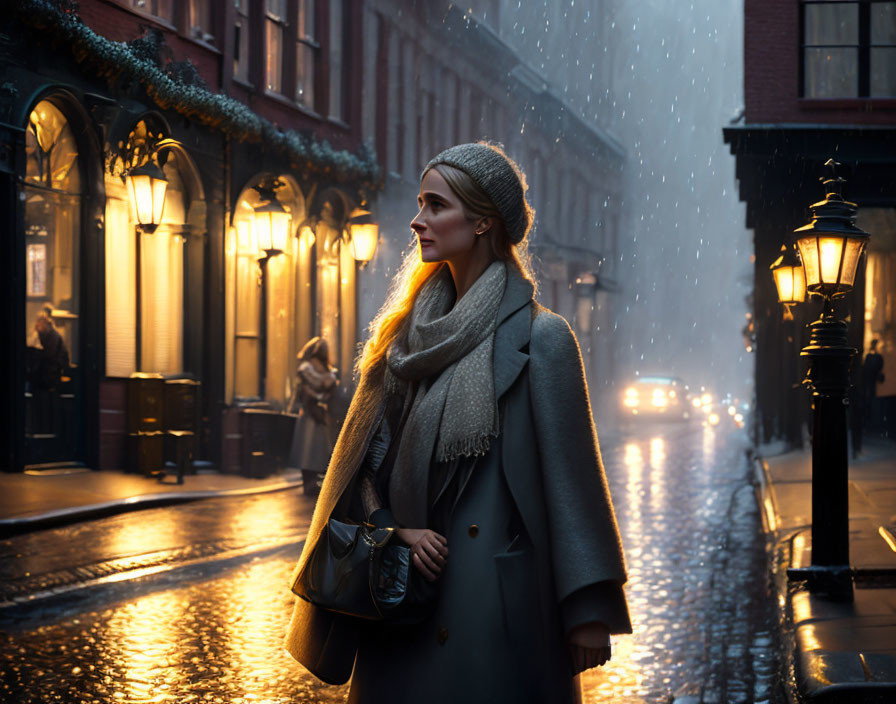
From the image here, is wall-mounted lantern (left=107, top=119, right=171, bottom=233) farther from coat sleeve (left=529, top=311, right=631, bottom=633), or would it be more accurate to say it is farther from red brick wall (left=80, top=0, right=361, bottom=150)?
coat sleeve (left=529, top=311, right=631, bottom=633)

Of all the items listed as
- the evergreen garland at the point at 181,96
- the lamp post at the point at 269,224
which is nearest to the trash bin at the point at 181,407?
the lamp post at the point at 269,224

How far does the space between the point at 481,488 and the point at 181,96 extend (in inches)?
569

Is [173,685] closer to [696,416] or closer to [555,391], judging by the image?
[555,391]

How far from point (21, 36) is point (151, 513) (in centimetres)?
558

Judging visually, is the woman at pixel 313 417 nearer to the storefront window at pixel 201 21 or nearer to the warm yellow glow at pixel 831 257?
the storefront window at pixel 201 21

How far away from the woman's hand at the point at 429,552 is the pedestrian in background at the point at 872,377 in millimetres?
19869

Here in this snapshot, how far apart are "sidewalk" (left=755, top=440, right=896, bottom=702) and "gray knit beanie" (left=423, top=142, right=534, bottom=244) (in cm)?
344

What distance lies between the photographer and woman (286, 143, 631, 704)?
2.70 metres

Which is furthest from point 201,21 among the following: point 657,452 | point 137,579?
point 657,452

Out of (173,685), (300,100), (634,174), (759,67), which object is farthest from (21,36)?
(634,174)

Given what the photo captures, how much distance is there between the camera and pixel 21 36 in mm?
13664

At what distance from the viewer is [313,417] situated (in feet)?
48.4

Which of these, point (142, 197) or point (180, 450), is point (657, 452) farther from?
point (142, 197)

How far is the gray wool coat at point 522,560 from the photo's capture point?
270 cm
